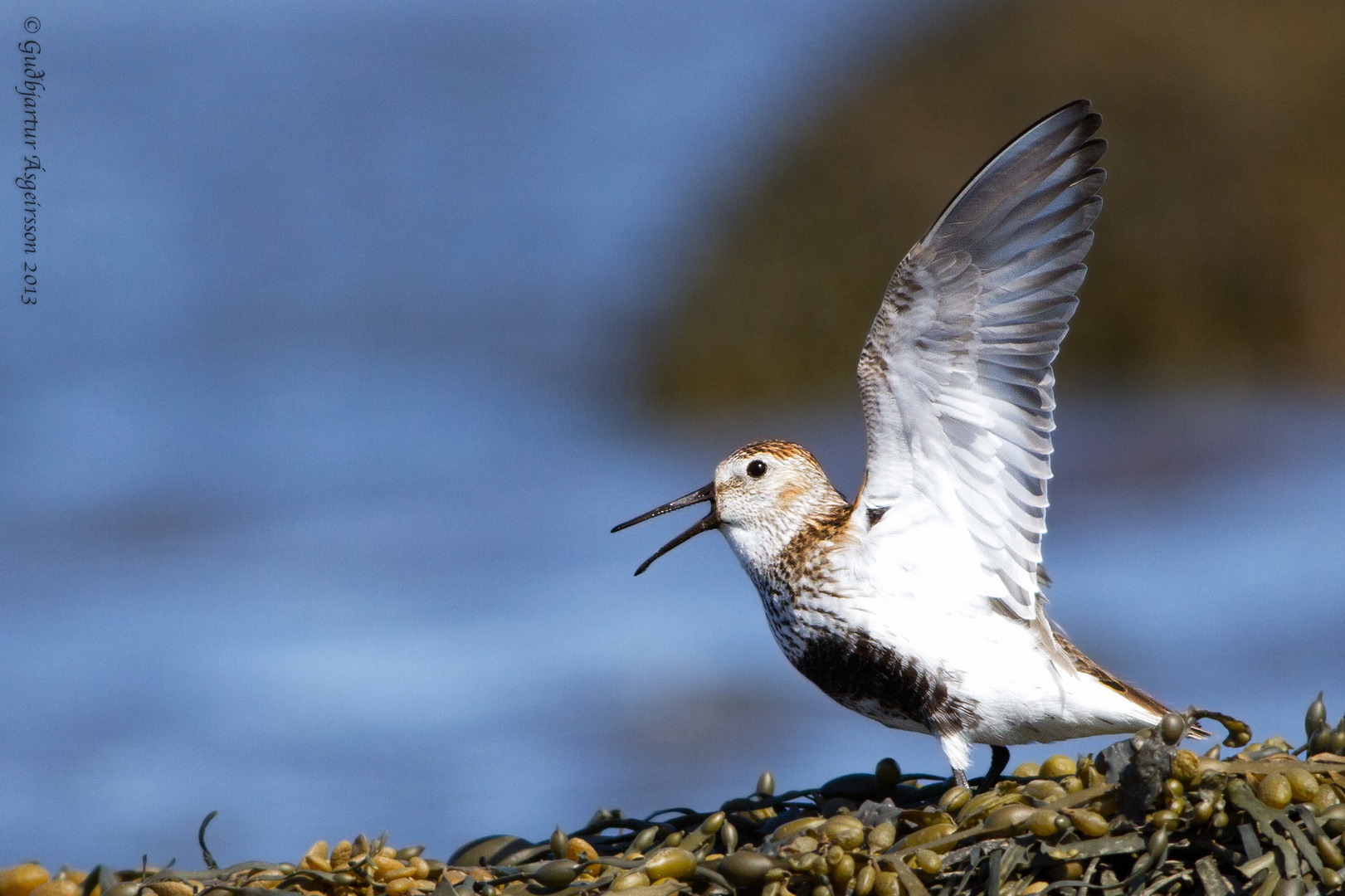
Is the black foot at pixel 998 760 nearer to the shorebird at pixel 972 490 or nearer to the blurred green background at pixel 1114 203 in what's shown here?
the shorebird at pixel 972 490

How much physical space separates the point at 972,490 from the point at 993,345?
0.33 meters

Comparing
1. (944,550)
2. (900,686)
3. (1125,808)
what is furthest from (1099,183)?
(1125,808)

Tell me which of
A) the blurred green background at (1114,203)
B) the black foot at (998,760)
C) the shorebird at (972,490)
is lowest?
the black foot at (998,760)

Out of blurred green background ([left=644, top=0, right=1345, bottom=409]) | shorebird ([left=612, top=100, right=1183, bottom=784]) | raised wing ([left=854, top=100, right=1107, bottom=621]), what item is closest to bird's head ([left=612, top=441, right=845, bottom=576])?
shorebird ([left=612, top=100, right=1183, bottom=784])

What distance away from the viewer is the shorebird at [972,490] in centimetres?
294

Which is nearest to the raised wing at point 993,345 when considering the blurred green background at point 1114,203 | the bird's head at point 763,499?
the bird's head at point 763,499

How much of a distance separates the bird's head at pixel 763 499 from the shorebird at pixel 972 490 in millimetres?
317

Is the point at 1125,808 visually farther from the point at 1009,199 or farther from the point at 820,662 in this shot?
the point at 1009,199

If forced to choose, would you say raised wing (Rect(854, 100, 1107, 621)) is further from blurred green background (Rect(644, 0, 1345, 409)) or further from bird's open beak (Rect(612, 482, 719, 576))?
blurred green background (Rect(644, 0, 1345, 409))

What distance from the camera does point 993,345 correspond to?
3004 millimetres

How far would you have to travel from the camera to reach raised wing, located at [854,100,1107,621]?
293cm

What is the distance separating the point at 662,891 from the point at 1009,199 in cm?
171

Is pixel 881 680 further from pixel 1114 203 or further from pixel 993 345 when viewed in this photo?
pixel 1114 203

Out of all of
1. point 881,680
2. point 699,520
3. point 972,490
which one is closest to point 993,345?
point 972,490
